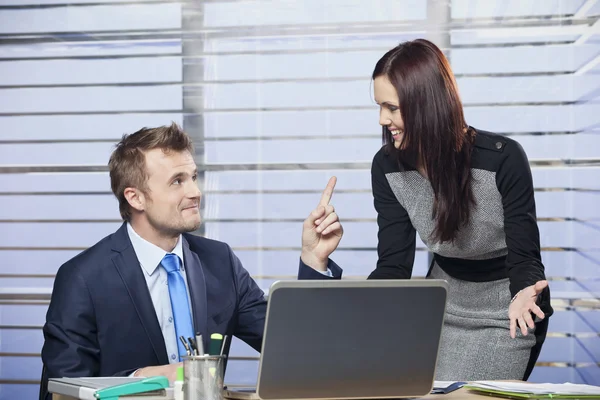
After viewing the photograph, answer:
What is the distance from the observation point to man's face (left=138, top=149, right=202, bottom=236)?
2.22m

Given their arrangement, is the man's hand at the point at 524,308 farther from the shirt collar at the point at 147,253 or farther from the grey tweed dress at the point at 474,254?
the shirt collar at the point at 147,253

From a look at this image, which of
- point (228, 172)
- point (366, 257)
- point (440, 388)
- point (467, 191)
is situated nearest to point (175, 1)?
point (228, 172)

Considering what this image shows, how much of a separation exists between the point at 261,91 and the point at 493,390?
2693 mm

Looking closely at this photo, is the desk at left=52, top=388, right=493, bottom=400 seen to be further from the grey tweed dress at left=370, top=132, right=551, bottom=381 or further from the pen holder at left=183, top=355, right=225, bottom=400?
the grey tweed dress at left=370, top=132, right=551, bottom=381

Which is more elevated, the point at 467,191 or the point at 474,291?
the point at 467,191

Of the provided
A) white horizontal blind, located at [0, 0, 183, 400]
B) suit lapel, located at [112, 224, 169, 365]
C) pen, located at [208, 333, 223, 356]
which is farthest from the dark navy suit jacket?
white horizontal blind, located at [0, 0, 183, 400]

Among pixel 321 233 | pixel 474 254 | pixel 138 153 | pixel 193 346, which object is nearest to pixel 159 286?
pixel 138 153

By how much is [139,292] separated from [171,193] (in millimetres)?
315

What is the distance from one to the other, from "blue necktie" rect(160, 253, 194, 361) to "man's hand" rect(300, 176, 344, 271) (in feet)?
1.22

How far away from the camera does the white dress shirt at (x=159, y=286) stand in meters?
2.12

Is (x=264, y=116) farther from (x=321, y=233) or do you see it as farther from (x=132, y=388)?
(x=132, y=388)

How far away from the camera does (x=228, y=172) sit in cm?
407

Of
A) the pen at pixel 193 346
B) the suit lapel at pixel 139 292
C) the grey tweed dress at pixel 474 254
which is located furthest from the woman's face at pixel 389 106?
the pen at pixel 193 346

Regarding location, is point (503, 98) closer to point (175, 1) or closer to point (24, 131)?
point (175, 1)
